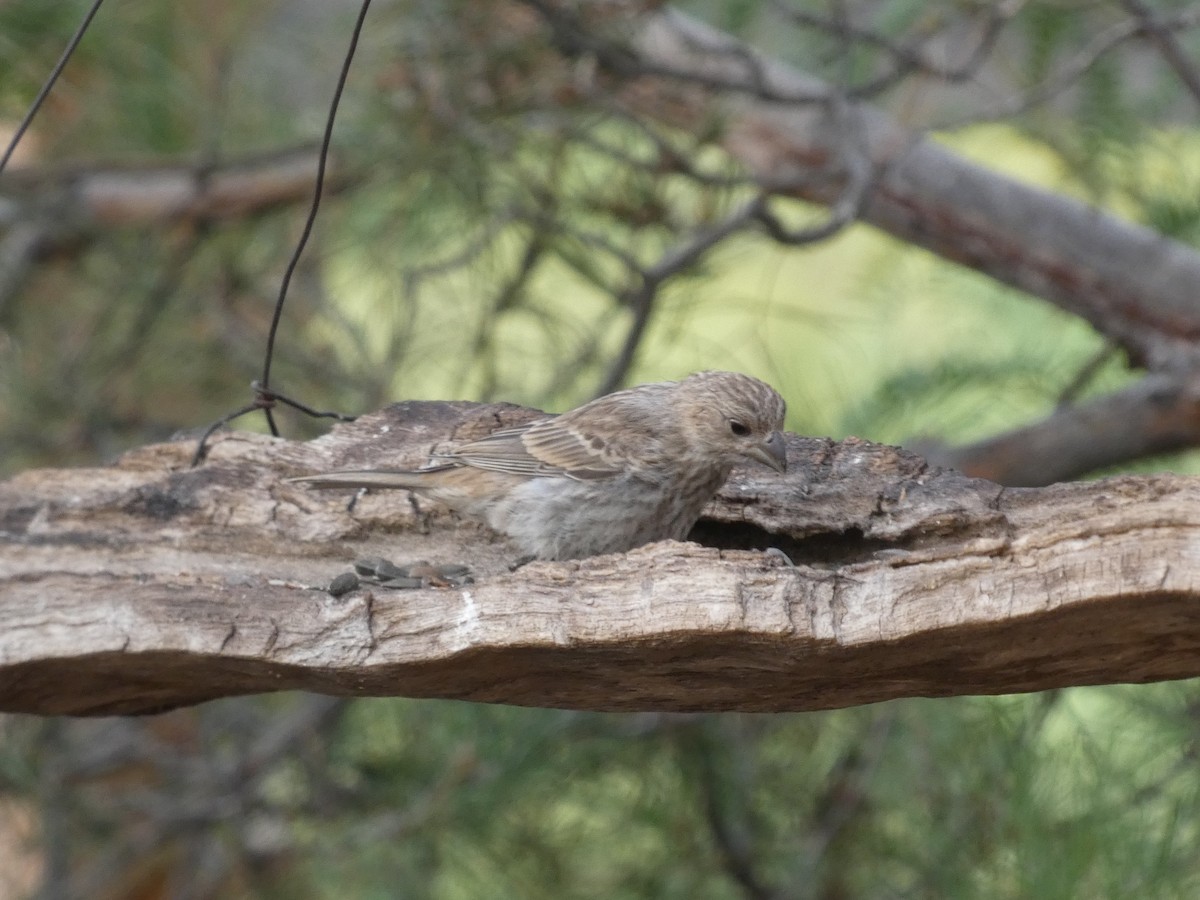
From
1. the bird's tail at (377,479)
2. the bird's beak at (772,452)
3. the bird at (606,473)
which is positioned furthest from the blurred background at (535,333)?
the bird's tail at (377,479)

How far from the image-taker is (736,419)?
3.14 metres

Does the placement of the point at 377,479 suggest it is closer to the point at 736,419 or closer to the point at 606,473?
the point at 606,473

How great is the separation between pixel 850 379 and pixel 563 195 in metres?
1.95

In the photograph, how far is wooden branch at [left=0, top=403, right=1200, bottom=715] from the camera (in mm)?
2074

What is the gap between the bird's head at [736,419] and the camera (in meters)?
2.98

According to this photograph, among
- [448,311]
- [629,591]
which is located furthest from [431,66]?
[629,591]

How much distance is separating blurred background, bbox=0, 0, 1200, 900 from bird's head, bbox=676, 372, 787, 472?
430mm

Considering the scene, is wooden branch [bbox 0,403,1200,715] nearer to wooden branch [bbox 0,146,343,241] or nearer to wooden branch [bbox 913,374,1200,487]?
wooden branch [bbox 913,374,1200,487]

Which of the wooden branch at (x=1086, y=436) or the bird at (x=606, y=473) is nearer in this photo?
the bird at (x=606, y=473)

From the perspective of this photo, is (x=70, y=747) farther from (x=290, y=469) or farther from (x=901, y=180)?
(x=901, y=180)

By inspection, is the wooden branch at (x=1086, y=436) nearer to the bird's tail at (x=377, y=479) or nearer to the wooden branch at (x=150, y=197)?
the bird's tail at (x=377, y=479)

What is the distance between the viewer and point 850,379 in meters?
6.12

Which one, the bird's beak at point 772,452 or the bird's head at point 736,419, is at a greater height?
the bird's head at point 736,419

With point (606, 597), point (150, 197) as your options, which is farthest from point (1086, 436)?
point (150, 197)
